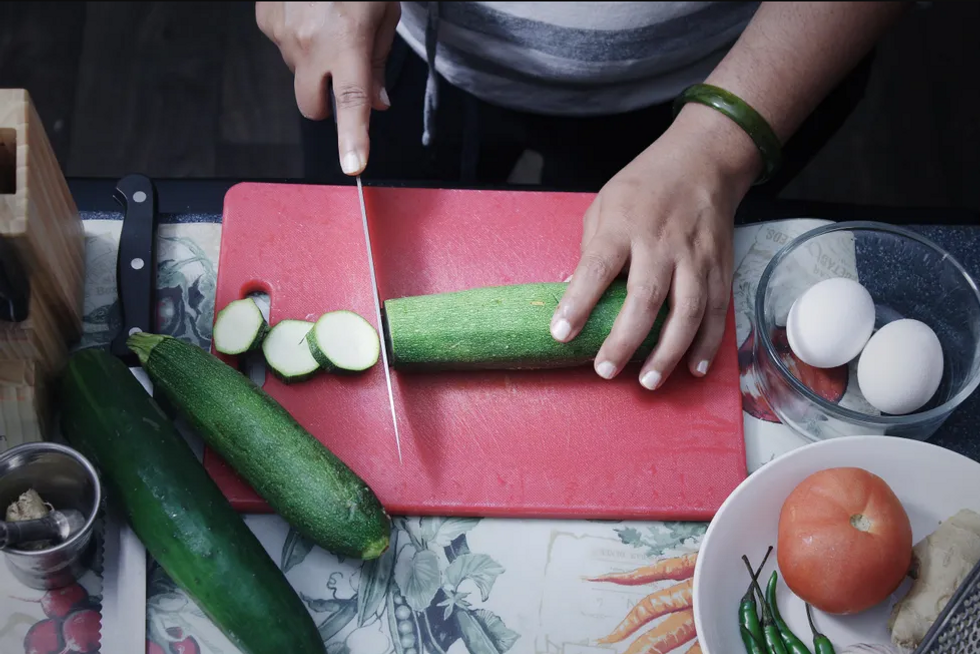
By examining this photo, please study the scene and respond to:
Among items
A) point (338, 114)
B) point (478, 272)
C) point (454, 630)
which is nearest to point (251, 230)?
point (338, 114)

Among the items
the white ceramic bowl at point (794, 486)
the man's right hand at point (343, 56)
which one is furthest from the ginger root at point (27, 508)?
the white ceramic bowl at point (794, 486)

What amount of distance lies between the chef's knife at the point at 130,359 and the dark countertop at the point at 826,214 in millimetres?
62

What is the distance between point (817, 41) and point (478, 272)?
689 millimetres

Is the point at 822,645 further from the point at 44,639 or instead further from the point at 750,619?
the point at 44,639

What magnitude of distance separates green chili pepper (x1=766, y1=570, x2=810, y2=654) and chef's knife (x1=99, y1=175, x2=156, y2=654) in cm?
88

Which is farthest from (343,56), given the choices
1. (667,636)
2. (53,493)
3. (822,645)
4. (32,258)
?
(822,645)

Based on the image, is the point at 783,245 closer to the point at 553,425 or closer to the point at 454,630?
the point at 553,425

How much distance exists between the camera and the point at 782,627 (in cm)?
132

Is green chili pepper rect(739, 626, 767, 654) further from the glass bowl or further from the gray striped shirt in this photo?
the gray striped shirt

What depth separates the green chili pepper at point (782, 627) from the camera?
4.30 ft

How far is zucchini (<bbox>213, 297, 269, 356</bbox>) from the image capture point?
1.49 meters

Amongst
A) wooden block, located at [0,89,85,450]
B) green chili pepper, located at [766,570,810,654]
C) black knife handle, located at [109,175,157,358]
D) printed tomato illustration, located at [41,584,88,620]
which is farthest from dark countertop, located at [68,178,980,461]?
printed tomato illustration, located at [41,584,88,620]

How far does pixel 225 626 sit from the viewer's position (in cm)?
126

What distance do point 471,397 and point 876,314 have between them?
698 millimetres
